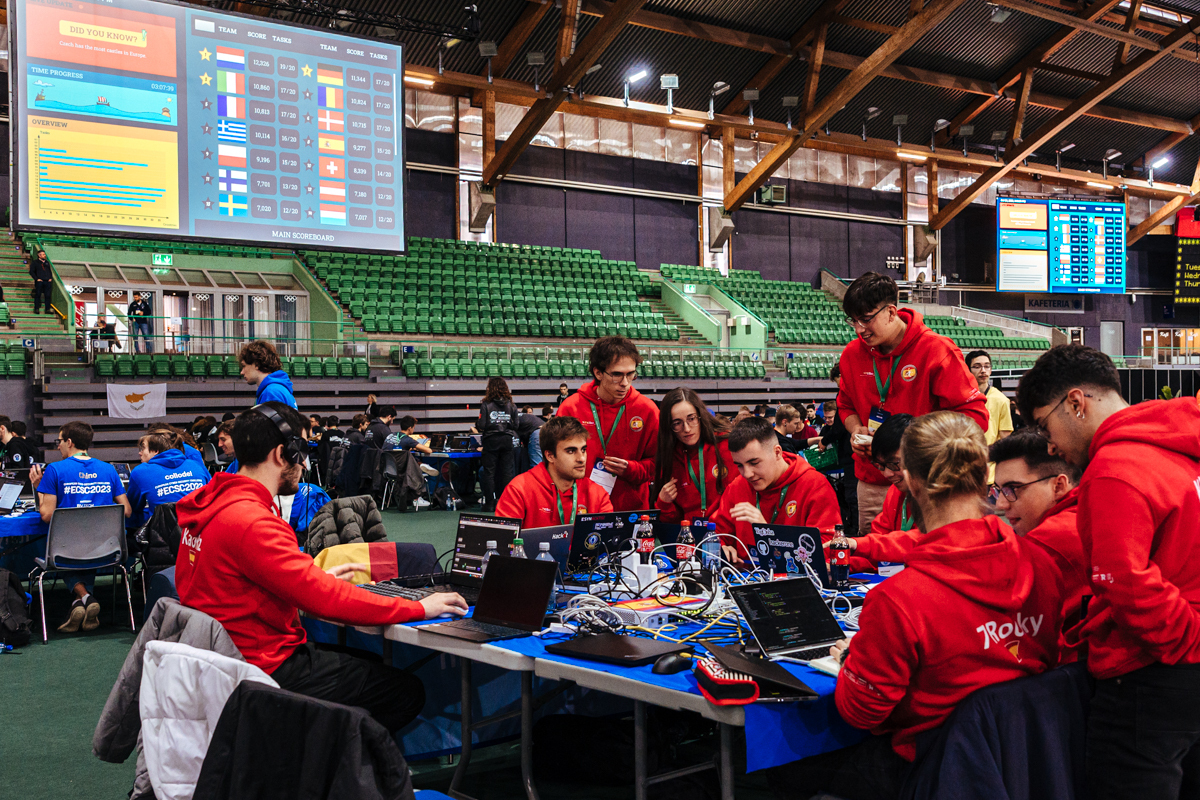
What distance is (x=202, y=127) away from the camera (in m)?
8.55

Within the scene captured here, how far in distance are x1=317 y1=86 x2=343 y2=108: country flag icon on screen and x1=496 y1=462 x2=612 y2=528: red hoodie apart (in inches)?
272

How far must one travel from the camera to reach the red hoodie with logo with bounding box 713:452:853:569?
342 cm

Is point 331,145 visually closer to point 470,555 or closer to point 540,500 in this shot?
point 540,500

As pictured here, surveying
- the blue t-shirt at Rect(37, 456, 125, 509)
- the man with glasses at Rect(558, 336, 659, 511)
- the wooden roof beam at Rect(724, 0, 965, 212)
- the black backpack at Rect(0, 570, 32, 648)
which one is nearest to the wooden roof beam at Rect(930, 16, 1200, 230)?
the wooden roof beam at Rect(724, 0, 965, 212)

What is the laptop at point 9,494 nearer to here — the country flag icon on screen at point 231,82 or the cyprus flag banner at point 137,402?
the country flag icon on screen at point 231,82

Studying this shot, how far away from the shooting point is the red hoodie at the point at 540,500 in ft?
12.2

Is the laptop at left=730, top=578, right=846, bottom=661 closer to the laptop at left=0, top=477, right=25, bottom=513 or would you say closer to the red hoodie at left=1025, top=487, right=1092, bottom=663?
the red hoodie at left=1025, top=487, right=1092, bottom=663

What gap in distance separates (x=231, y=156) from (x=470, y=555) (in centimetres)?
713

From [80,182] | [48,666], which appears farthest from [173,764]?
[80,182]

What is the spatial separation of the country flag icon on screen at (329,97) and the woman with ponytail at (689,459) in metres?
6.84

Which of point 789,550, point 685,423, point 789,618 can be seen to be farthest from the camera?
point 685,423

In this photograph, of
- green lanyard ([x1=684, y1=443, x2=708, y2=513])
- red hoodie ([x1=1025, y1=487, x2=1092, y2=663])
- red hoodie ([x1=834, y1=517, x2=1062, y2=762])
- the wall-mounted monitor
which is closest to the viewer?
red hoodie ([x1=834, y1=517, x2=1062, y2=762])

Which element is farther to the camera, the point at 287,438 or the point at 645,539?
the point at 645,539

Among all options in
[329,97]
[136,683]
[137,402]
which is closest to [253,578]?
[136,683]
